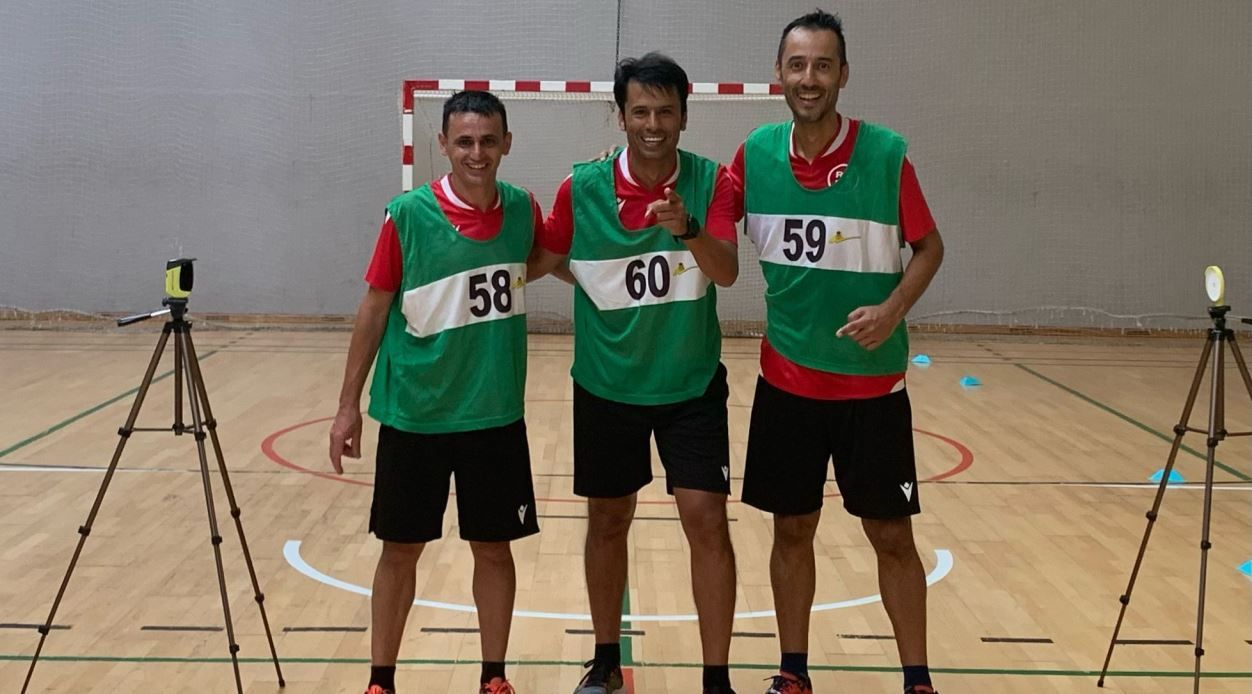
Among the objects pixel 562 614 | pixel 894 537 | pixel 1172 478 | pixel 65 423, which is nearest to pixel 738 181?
pixel 894 537

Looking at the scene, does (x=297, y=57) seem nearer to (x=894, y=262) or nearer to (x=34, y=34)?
(x=34, y=34)

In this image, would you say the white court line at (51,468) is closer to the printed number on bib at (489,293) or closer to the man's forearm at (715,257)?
the printed number on bib at (489,293)

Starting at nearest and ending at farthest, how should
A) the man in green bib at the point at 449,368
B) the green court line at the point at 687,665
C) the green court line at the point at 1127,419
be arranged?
the man in green bib at the point at 449,368, the green court line at the point at 687,665, the green court line at the point at 1127,419

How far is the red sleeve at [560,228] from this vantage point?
366 centimetres

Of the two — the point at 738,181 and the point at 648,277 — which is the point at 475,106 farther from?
the point at 738,181

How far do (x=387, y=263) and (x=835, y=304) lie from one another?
1208mm

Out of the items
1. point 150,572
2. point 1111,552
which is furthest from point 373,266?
point 1111,552

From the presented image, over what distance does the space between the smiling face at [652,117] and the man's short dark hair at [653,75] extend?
0.01 m

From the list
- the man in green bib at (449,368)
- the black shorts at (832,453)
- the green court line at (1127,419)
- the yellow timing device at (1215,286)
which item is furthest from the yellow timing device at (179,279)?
the green court line at (1127,419)

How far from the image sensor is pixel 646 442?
3736 millimetres

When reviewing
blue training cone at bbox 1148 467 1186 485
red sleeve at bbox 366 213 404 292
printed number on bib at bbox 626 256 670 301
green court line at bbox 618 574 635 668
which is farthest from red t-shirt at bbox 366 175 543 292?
blue training cone at bbox 1148 467 1186 485

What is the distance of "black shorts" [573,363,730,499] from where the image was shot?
3.59 m

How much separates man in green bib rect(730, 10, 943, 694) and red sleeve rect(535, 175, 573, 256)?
0.47m

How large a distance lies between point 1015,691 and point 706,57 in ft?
29.6
